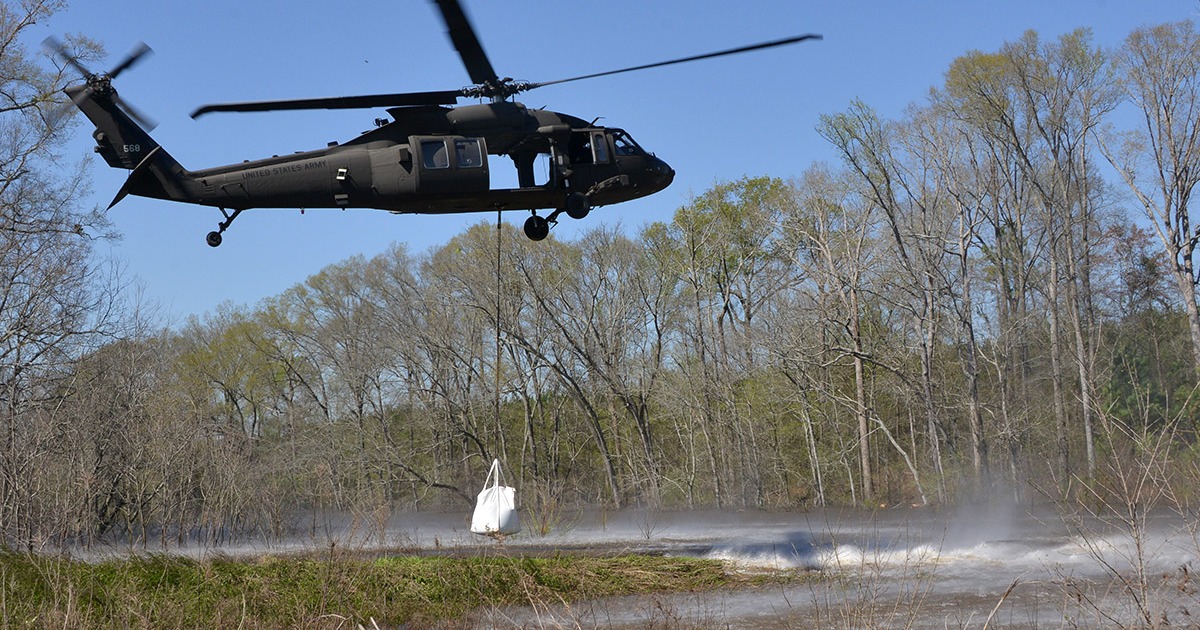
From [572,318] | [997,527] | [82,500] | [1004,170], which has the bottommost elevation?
[997,527]

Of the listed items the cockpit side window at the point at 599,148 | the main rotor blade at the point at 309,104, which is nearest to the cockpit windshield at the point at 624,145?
the cockpit side window at the point at 599,148

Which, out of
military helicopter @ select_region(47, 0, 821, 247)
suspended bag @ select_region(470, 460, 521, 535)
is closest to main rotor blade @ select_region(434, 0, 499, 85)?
military helicopter @ select_region(47, 0, 821, 247)

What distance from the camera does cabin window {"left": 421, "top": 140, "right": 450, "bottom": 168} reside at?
13844 mm

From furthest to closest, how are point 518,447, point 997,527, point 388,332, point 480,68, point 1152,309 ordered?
point 518,447, point 388,332, point 1152,309, point 997,527, point 480,68

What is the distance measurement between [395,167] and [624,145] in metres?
3.59

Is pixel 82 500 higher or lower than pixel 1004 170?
lower

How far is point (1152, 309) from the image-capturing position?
4147 cm

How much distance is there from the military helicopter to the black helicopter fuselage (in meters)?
0.01

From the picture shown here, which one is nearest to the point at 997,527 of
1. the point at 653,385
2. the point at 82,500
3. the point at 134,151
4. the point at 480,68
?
the point at 480,68

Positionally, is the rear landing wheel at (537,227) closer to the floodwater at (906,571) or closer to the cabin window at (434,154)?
the cabin window at (434,154)

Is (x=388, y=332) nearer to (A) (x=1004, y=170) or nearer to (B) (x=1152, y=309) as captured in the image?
(A) (x=1004, y=170)

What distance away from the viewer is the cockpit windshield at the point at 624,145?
606 inches

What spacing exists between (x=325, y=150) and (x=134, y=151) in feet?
9.19

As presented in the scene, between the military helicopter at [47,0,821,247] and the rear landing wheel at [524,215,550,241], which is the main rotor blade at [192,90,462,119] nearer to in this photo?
the military helicopter at [47,0,821,247]
